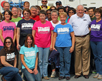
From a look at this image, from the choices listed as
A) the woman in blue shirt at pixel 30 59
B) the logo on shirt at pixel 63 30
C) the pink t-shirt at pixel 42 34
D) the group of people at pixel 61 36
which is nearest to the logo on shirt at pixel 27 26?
the group of people at pixel 61 36

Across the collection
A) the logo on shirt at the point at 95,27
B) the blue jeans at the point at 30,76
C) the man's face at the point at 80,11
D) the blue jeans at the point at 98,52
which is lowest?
the blue jeans at the point at 30,76

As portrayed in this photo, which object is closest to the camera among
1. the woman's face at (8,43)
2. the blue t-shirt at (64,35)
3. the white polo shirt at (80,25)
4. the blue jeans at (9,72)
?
the blue jeans at (9,72)

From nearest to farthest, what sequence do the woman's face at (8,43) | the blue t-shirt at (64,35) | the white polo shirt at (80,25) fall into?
the woman's face at (8,43) → the blue t-shirt at (64,35) → the white polo shirt at (80,25)

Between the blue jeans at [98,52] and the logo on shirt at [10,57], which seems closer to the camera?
the logo on shirt at [10,57]

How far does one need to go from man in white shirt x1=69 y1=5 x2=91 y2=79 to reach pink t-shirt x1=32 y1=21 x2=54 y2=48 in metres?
0.75

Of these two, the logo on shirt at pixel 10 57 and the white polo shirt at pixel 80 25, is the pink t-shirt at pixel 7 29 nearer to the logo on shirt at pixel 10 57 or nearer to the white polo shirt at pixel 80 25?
the logo on shirt at pixel 10 57

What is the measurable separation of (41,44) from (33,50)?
51 centimetres

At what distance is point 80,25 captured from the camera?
16.3 ft

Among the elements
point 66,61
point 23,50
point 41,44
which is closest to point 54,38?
point 41,44

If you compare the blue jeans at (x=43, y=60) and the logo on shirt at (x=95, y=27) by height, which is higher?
the logo on shirt at (x=95, y=27)

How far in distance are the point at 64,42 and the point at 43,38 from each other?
0.58 metres

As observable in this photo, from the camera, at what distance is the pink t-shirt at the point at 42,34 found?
4.86 meters

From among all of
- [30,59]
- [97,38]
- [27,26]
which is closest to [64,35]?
[97,38]

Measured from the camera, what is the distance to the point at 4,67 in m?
4.24
